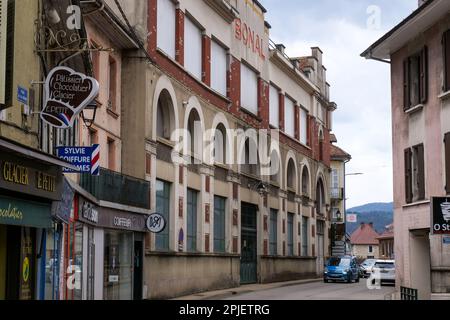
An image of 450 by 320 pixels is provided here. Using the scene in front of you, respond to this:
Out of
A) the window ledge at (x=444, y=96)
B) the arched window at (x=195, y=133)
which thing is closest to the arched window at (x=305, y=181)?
the arched window at (x=195, y=133)

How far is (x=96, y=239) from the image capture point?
2116 cm

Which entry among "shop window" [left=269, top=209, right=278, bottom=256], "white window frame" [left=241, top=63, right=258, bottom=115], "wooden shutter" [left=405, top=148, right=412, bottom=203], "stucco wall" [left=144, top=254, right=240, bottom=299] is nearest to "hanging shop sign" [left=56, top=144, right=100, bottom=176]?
"stucco wall" [left=144, top=254, right=240, bottom=299]

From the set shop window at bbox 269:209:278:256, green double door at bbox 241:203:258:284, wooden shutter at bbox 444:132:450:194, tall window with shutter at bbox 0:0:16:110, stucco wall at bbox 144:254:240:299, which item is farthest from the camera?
shop window at bbox 269:209:278:256

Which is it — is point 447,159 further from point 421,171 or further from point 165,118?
point 165,118

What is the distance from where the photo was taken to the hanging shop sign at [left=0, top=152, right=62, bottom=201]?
13.0 metres

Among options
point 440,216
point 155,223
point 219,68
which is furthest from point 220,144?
point 440,216

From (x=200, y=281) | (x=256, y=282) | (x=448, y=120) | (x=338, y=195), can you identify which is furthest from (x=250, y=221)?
(x=338, y=195)

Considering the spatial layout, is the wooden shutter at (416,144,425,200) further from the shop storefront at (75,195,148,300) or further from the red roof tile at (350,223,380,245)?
the red roof tile at (350,223,380,245)

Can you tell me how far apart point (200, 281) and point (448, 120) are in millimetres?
12563

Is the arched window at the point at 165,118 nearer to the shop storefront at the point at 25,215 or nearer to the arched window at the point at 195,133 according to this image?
the arched window at the point at 195,133

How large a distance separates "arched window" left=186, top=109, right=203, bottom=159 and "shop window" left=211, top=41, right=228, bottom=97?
2843mm

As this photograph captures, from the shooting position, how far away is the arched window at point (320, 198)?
5345 centimetres

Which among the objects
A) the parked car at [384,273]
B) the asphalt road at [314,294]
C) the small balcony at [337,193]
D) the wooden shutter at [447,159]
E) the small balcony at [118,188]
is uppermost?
the small balcony at [337,193]

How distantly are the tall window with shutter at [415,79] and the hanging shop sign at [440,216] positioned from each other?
6.75m
